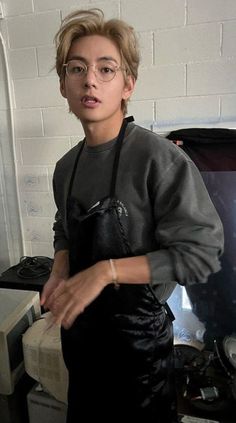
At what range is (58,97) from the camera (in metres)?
1.73

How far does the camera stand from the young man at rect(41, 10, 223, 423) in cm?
76

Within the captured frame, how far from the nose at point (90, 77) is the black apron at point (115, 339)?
0.47 feet

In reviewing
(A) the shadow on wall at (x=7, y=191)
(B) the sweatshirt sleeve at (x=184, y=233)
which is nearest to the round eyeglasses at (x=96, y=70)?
(B) the sweatshirt sleeve at (x=184, y=233)

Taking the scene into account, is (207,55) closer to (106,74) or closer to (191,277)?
(106,74)

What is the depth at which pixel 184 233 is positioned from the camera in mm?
756

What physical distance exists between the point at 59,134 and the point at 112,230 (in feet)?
3.47

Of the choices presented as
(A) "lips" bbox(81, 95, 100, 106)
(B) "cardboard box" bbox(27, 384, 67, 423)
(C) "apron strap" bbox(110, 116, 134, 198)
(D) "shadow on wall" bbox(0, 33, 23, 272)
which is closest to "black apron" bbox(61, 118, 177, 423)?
(C) "apron strap" bbox(110, 116, 134, 198)

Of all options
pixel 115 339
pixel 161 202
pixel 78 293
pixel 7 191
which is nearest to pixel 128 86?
pixel 161 202

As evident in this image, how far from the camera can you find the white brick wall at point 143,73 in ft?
4.91

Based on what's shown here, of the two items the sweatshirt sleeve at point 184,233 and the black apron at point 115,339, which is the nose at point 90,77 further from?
the sweatshirt sleeve at point 184,233

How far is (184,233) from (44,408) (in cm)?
104

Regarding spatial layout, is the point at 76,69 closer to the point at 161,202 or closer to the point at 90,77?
the point at 90,77

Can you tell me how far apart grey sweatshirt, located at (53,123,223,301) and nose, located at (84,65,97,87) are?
15 cm

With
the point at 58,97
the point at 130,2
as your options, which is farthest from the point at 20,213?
the point at 130,2
